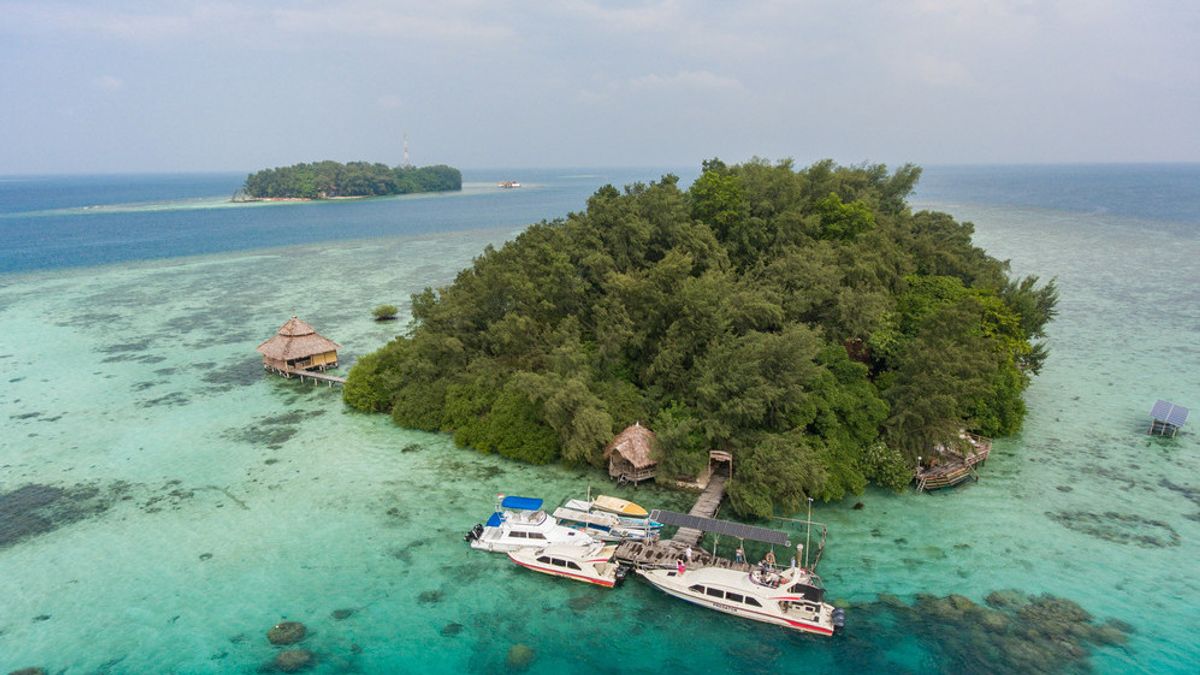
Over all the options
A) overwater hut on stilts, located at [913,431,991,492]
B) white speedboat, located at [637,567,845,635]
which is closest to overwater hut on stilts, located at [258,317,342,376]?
white speedboat, located at [637,567,845,635]

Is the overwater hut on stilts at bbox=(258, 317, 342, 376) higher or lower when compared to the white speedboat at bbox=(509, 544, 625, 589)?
higher

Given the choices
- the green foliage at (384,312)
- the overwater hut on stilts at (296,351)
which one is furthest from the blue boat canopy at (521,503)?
the green foliage at (384,312)

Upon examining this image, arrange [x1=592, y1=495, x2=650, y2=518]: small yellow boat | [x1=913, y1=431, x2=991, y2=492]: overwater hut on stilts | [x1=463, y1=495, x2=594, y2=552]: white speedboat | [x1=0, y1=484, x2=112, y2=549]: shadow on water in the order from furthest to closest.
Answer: [x1=913, y1=431, x2=991, y2=492]: overwater hut on stilts, [x1=0, y1=484, x2=112, y2=549]: shadow on water, [x1=592, y1=495, x2=650, y2=518]: small yellow boat, [x1=463, y1=495, x2=594, y2=552]: white speedboat

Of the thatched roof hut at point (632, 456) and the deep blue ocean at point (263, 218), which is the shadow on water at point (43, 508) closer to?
the thatched roof hut at point (632, 456)

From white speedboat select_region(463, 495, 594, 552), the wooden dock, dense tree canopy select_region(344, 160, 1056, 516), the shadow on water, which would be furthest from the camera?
dense tree canopy select_region(344, 160, 1056, 516)

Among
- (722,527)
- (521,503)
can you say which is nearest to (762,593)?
(722,527)

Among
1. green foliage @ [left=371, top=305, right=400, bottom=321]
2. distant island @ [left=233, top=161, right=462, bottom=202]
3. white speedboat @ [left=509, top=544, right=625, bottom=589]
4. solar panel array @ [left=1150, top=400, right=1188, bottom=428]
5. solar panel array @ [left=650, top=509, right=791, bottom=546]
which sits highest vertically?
distant island @ [left=233, top=161, right=462, bottom=202]

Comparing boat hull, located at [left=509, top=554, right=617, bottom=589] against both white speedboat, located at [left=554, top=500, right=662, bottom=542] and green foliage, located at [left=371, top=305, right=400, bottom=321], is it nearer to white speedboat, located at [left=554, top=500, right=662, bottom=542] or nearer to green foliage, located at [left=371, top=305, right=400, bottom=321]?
white speedboat, located at [left=554, top=500, right=662, bottom=542]
